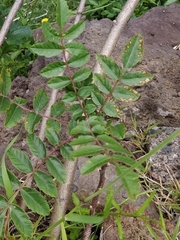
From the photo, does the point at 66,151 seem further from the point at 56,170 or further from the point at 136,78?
the point at 136,78

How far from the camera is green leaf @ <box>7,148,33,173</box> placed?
1.31 meters

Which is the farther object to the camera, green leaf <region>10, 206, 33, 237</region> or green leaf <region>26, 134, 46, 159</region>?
green leaf <region>26, 134, 46, 159</region>

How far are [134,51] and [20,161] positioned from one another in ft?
1.64

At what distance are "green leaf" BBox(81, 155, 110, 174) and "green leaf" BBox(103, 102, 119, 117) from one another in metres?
0.30

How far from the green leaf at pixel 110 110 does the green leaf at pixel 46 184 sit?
282 mm

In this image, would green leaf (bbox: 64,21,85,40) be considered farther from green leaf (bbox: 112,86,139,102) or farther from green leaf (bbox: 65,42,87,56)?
green leaf (bbox: 112,86,139,102)

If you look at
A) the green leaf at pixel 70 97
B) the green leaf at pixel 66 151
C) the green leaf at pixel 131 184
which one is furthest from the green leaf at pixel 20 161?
the green leaf at pixel 131 184

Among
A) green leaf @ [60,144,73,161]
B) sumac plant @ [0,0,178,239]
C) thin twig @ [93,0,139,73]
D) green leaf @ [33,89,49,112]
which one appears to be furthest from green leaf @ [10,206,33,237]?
thin twig @ [93,0,139,73]

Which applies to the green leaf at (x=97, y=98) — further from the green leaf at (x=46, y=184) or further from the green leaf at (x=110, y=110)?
the green leaf at (x=46, y=184)

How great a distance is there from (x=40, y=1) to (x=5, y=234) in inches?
128

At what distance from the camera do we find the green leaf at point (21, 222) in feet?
3.96

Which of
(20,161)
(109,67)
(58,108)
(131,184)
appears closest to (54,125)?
(58,108)

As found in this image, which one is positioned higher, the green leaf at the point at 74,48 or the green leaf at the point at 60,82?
the green leaf at the point at 74,48

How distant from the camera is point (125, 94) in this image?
1.33 m
